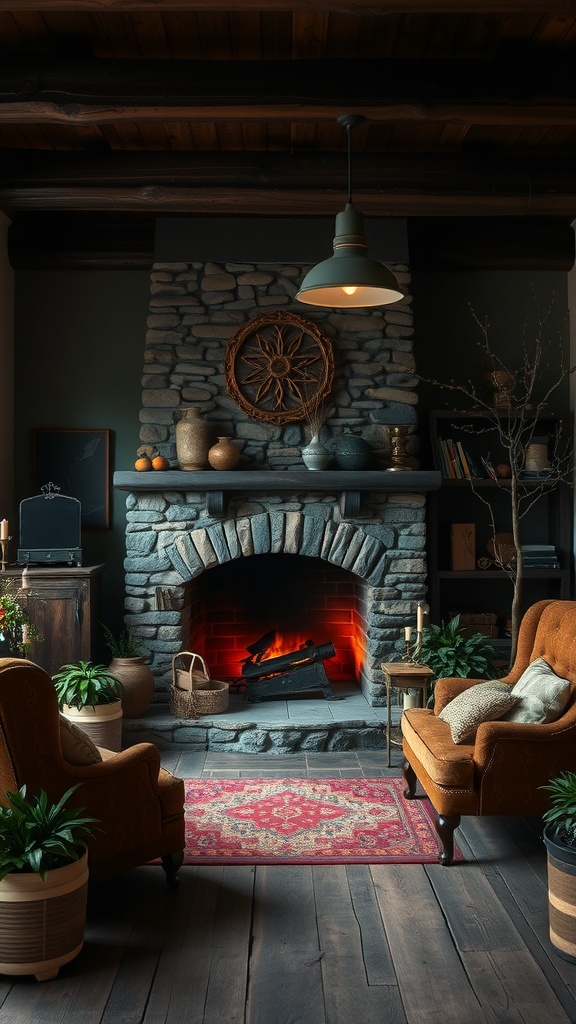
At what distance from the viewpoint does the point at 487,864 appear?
3.87 meters

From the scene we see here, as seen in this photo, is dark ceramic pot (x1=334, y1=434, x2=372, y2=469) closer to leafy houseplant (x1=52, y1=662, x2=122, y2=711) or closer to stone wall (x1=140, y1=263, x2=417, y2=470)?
stone wall (x1=140, y1=263, x2=417, y2=470)

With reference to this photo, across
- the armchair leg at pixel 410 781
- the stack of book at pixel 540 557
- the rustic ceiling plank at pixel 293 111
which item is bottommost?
the armchair leg at pixel 410 781

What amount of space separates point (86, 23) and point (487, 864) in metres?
4.05

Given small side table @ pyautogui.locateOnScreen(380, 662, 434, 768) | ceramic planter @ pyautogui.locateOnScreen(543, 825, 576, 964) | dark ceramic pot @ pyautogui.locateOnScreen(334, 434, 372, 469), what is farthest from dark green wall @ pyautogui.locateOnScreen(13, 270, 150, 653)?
ceramic planter @ pyautogui.locateOnScreen(543, 825, 576, 964)

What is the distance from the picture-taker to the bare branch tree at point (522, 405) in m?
6.09

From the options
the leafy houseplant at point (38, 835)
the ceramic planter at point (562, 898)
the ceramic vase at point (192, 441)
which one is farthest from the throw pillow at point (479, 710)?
the ceramic vase at point (192, 441)

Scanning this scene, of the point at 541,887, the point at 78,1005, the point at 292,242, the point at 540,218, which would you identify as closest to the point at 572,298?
the point at 540,218

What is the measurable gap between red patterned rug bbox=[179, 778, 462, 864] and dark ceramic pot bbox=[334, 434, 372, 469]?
192 cm

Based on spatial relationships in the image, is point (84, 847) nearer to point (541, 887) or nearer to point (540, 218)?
point (541, 887)

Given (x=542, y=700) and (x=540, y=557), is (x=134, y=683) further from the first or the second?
(x=540, y=557)

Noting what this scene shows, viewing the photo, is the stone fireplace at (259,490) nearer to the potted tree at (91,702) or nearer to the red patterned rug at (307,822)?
the potted tree at (91,702)

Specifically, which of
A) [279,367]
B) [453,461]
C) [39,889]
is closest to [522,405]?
[453,461]

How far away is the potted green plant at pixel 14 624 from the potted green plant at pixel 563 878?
2.50 metres

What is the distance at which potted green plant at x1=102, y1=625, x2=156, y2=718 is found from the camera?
561cm
